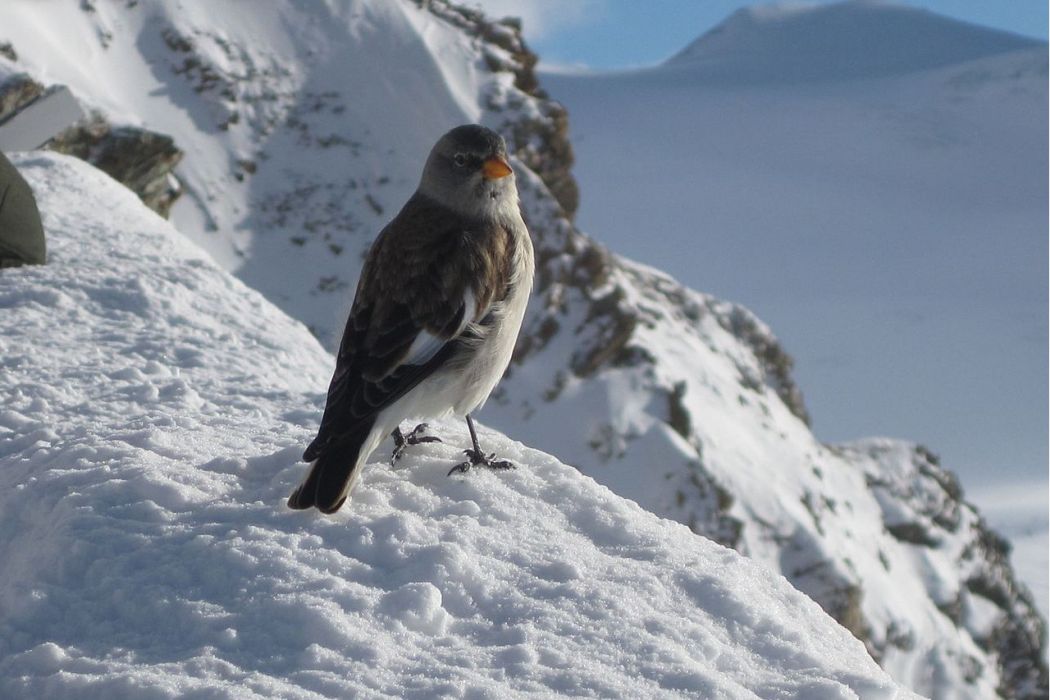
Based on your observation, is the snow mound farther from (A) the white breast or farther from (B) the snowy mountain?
(A) the white breast

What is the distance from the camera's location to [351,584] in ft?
8.71

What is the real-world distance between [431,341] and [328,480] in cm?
57

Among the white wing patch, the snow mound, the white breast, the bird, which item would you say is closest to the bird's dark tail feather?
the bird

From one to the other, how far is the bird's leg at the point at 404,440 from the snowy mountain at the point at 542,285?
714cm

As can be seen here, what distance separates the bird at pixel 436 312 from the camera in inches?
123

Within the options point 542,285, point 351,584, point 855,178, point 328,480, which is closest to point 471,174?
point 328,480

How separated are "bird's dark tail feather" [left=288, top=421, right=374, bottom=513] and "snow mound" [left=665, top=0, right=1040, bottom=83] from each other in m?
33.5

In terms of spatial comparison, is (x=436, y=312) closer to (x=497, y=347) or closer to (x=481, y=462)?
(x=497, y=347)

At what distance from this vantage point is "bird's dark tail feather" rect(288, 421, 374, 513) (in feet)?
9.42

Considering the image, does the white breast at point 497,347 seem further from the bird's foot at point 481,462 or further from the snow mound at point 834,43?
the snow mound at point 834,43

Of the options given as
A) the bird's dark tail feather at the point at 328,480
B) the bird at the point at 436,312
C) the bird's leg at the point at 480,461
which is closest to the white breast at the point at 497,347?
the bird at the point at 436,312

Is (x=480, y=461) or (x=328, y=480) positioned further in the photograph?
(x=480, y=461)

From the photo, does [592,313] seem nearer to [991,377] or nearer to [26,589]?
[26,589]

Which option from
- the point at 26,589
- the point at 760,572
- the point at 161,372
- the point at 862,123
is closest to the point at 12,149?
the point at 161,372
